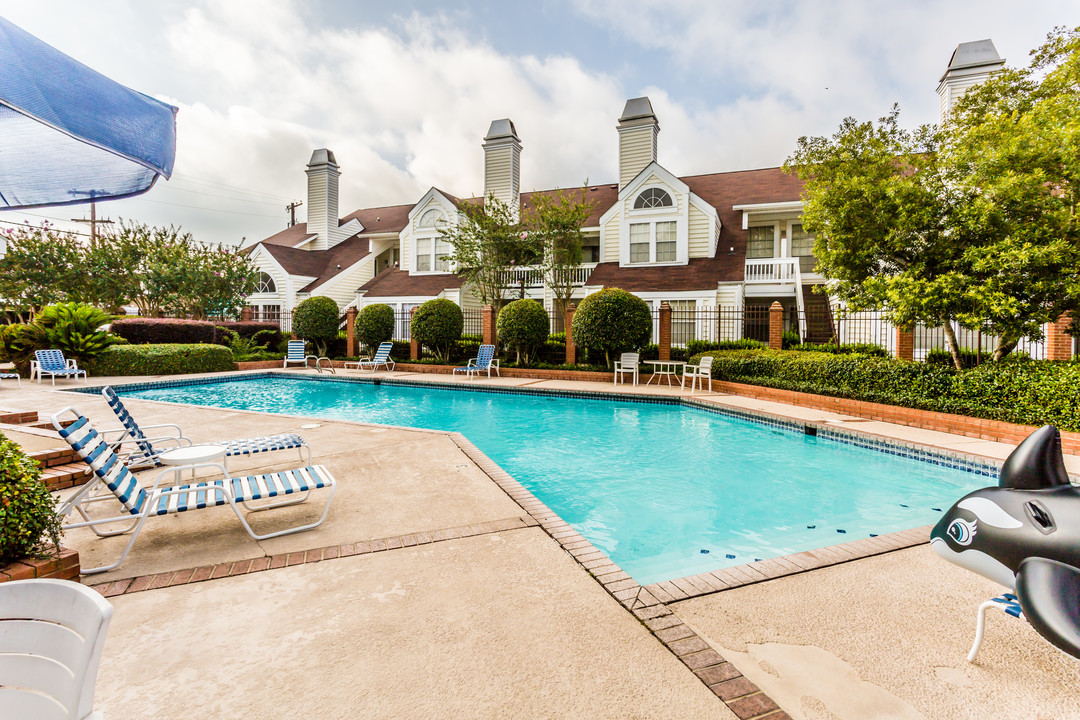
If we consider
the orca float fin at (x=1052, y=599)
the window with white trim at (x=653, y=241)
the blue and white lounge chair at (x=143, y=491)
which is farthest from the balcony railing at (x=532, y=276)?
the orca float fin at (x=1052, y=599)

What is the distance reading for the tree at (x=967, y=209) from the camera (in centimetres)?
803

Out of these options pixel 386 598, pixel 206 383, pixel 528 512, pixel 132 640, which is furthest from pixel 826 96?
pixel 206 383

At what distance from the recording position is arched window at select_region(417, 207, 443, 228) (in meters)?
23.6

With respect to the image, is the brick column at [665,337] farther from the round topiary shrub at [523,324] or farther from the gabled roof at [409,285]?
the gabled roof at [409,285]

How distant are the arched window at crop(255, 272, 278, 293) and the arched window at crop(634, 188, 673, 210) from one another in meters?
17.9

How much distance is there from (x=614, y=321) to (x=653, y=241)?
678cm

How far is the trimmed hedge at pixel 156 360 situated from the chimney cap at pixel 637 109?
1820 cm

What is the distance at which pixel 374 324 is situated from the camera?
19703 mm

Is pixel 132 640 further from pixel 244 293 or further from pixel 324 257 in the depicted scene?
pixel 324 257

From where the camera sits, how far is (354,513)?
4.46 m

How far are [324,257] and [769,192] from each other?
859 inches

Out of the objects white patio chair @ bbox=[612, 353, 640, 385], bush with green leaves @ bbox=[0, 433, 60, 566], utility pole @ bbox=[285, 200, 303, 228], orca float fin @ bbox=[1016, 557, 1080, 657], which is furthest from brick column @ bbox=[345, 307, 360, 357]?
utility pole @ bbox=[285, 200, 303, 228]

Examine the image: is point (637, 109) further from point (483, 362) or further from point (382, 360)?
point (382, 360)

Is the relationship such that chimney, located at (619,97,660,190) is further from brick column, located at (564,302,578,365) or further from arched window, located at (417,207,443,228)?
arched window, located at (417,207,443,228)
